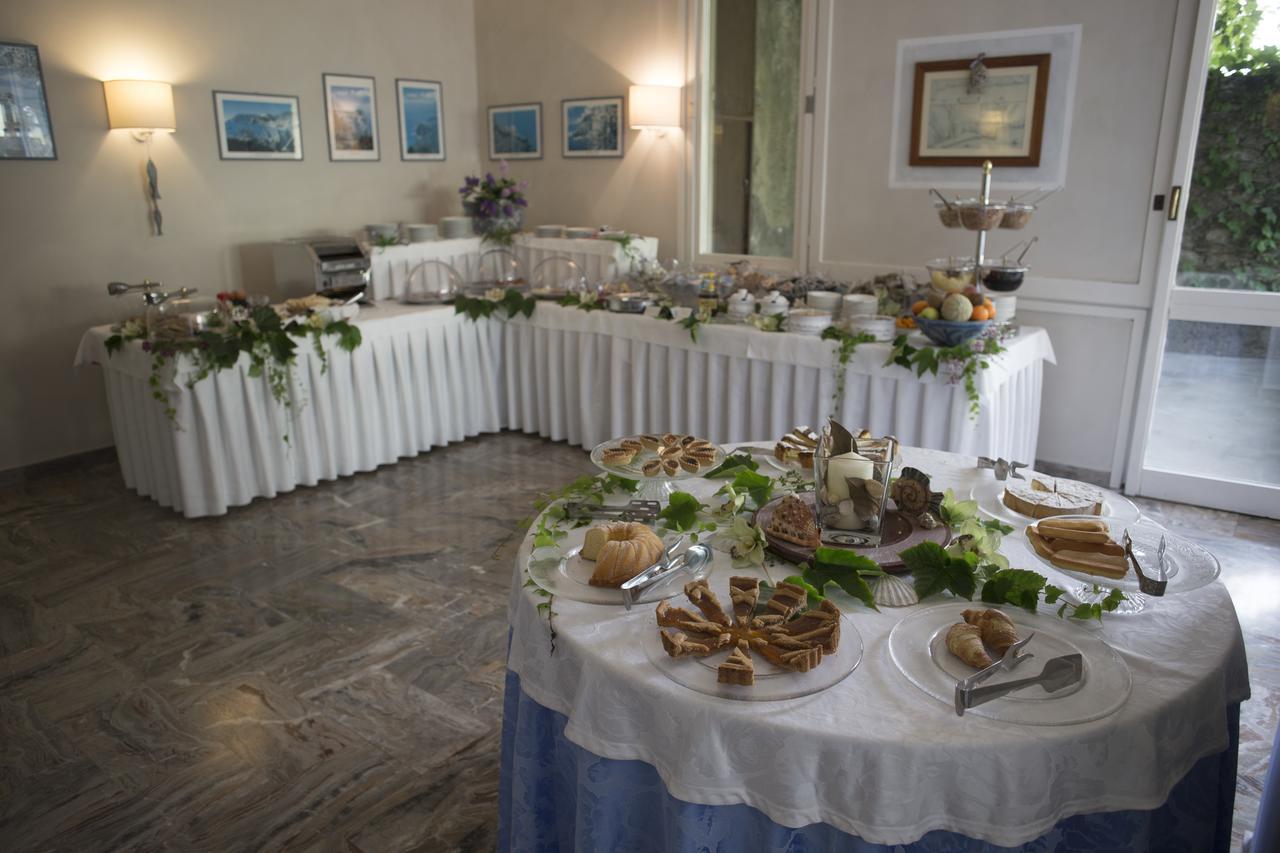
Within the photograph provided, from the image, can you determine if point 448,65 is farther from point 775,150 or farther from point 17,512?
point 17,512

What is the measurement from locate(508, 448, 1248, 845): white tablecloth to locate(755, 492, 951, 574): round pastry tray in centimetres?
25

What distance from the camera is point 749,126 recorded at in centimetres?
552

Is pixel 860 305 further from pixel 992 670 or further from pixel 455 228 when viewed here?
pixel 455 228

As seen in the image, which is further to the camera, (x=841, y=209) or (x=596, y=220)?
(x=596, y=220)

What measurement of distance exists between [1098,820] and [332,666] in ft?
8.01

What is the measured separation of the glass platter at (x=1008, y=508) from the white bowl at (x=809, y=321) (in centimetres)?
219

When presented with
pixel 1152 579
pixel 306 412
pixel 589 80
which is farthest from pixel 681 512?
pixel 589 80

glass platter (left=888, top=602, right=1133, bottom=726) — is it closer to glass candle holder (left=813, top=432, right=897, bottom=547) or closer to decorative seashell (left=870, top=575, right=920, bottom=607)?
decorative seashell (left=870, top=575, right=920, bottom=607)

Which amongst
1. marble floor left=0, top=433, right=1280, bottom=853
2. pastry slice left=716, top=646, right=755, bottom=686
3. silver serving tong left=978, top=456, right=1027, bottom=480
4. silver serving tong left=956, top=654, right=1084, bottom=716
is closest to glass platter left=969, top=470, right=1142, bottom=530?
silver serving tong left=978, top=456, right=1027, bottom=480

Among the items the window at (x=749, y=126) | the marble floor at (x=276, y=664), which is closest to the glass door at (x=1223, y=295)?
the marble floor at (x=276, y=664)

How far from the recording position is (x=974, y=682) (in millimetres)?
1273

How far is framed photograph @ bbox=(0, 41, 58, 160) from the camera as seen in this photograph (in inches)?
180

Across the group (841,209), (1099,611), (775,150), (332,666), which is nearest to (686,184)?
(775,150)

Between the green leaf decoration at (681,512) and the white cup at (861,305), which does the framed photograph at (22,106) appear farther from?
the green leaf decoration at (681,512)
